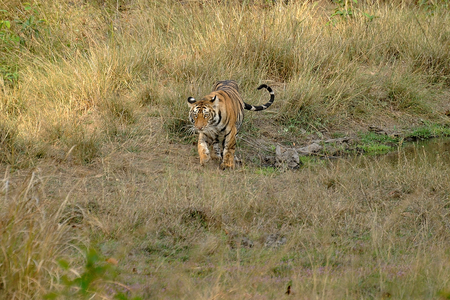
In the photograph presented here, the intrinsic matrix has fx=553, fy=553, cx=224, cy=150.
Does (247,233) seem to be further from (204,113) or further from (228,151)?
(228,151)

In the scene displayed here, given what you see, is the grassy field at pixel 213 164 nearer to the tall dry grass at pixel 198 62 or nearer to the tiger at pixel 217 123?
the tall dry grass at pixel 198 62

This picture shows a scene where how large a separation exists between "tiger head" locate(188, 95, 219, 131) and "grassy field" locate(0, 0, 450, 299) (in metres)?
0.56

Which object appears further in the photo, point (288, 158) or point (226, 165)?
point (288, 158)

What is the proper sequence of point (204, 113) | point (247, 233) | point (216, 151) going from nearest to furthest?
point (247, 233), point (204, 113), point (216, 151)

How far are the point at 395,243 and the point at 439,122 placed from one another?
5.92 metres

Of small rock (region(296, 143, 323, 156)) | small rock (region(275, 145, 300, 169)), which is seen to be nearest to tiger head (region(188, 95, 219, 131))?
small rock (region(275, 145, 300, 169))

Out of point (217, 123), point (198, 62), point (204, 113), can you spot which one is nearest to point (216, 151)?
point (217, 123)

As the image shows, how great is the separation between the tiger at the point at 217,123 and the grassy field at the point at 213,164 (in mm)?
280

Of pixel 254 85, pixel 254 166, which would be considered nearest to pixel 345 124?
pixel 254 85

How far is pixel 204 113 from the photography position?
261 inches

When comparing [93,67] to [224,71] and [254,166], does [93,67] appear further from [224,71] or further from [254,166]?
[254,166]

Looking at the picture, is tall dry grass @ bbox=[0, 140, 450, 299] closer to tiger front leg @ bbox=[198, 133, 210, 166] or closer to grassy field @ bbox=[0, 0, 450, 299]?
grassy field @ bbox=[0, 0, 450, 299]

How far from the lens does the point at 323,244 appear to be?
419 centimetres

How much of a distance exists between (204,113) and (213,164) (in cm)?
78
